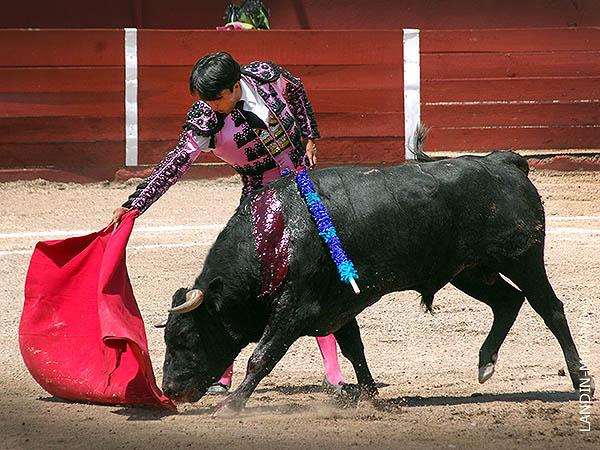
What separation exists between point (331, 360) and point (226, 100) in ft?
3.63

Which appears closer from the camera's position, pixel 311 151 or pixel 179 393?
pixel 179 393

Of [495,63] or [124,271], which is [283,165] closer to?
[124,271]

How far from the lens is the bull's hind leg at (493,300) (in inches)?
144

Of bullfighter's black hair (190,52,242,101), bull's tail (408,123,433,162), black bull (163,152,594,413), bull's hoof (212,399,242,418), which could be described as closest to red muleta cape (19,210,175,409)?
black bull (163,152,594,413)

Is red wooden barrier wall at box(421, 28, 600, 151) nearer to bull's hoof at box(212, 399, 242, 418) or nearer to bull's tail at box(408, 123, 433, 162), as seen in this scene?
bull's tail at box(408, 123, 433, 162)

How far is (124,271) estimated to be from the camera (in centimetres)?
356

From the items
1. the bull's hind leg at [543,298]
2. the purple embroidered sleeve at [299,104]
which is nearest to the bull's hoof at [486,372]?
the bull's hind leg at [543,298]

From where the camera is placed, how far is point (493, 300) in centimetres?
377

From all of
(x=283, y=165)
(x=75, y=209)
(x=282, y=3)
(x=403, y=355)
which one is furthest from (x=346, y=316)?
(x=282, y=3)

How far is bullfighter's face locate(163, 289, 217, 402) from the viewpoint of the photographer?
336 centimetres

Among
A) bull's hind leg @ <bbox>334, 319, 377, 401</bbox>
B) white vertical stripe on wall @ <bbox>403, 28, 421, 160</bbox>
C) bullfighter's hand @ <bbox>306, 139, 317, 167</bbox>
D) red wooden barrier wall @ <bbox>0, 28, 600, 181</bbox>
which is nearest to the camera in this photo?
bull's hind leg @ <bbox>334, 319, 377, 401</bbox>

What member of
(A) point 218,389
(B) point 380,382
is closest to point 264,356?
(A) point 218,389

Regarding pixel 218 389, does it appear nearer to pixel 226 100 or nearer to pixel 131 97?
pixel 226 100

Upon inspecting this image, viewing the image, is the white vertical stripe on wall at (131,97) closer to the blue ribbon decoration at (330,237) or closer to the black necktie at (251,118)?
the black necktie at (251,118)
